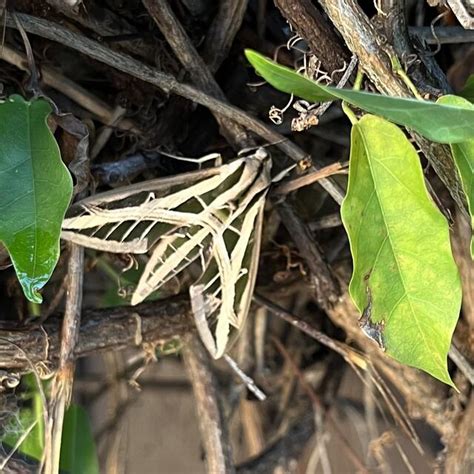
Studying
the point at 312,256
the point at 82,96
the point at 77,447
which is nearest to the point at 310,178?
the point at 312,256

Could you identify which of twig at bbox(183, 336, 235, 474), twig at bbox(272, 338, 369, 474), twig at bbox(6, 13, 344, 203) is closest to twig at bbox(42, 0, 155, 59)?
twig at bbox(6, 13, 344, 203)

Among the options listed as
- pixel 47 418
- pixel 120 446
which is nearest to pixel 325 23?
pixel 47 418

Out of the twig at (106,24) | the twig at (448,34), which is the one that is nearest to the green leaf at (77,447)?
the twig at (106,24)

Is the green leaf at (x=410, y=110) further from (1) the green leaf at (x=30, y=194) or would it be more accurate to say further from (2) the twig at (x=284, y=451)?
(2) the twig at (x=284, y=451)

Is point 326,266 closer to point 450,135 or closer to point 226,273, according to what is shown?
point 226,273

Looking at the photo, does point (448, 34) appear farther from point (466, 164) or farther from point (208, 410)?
point (208, 410)
